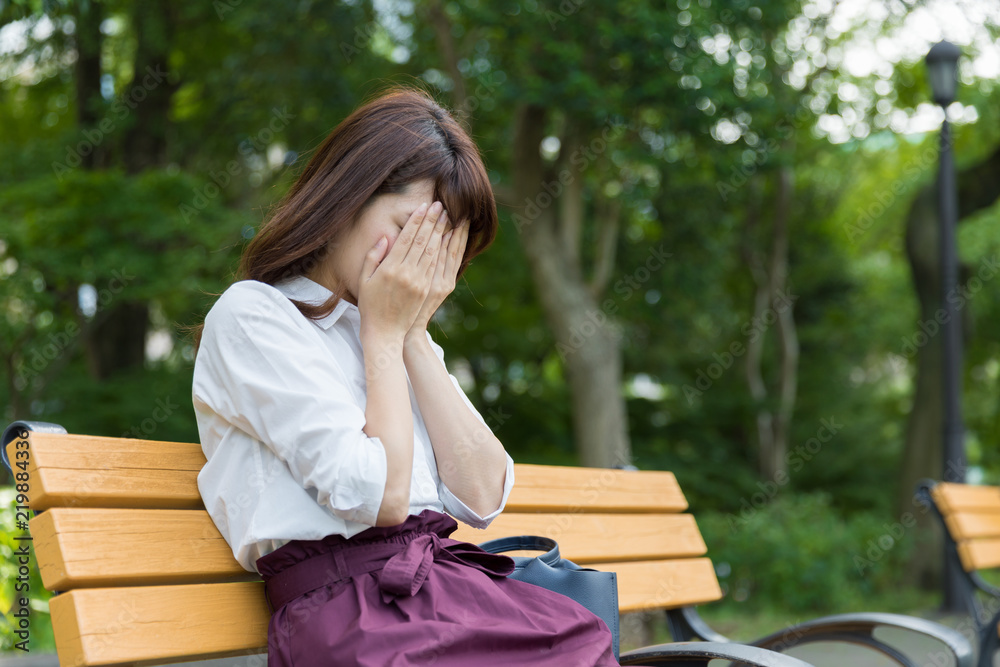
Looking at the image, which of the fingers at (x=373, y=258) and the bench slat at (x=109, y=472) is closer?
the bench slat at (x=109, y=472)

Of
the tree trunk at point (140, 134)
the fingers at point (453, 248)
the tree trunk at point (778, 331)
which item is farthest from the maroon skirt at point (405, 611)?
the tree trunk at point (778, 331)

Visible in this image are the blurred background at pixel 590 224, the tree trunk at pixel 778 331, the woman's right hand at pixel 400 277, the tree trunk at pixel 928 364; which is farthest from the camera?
the tree trunk at pixel 778 331

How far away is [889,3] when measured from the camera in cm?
1148

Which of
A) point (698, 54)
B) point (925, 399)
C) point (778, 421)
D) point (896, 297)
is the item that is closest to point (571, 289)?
point (698, 54)

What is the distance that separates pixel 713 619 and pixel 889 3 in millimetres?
7966

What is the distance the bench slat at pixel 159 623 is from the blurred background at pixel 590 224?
2.77 meters

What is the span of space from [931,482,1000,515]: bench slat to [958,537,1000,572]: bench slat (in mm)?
151

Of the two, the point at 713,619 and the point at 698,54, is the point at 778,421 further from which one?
the point at 698,54

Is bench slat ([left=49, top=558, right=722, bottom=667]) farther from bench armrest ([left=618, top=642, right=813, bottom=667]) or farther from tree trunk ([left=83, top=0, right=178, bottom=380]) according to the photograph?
tree trunk ([left=83, top=0, right=178, bottom=380])

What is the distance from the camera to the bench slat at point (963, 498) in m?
3.99

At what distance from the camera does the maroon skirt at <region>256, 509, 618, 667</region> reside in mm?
1525

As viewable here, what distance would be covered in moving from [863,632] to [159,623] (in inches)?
75.2

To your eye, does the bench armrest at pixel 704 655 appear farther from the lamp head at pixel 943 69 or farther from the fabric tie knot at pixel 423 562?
the lamp head at pixel 943 69

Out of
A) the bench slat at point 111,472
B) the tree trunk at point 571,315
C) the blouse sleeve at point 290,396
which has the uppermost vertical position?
the blouse sleeve at point 290,396
